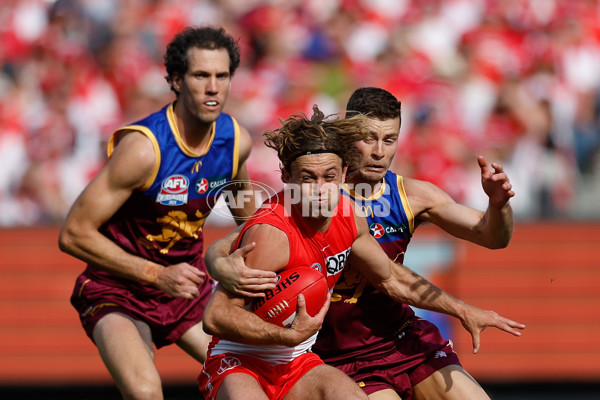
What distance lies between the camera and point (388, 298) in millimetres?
5297

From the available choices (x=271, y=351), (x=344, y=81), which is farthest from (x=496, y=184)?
(x=344, y=81)

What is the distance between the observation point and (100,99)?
10656mm

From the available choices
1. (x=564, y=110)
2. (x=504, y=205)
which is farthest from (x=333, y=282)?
(x=564, y=110)

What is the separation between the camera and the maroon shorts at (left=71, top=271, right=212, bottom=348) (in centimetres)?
568

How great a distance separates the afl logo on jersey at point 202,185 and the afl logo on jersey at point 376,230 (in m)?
1.25

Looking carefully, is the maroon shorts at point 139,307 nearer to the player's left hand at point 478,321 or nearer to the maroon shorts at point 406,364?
the maroon shorts at point 406,364

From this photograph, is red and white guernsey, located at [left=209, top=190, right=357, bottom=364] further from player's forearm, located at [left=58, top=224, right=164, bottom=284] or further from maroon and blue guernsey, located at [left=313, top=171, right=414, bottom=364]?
player's forearm, located at [left=58, top=224, right=164, bottom=284]

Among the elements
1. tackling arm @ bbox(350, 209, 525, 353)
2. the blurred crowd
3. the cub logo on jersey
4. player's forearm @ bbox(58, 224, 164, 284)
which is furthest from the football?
the blurred crowd

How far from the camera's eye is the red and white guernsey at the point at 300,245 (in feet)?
14.6

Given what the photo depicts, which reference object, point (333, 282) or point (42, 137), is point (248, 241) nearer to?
point (333, 282)

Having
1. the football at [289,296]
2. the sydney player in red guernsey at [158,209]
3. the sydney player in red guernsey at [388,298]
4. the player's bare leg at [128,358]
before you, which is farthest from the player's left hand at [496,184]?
the player's bare leg at [128,358]

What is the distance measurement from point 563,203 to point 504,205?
193 inches

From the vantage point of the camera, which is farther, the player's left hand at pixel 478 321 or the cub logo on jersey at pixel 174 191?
the cub logo on jersey at pixel 174 191

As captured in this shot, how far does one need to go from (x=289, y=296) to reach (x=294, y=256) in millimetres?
229
